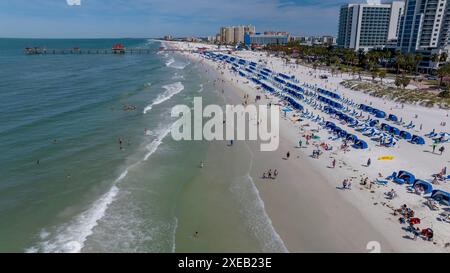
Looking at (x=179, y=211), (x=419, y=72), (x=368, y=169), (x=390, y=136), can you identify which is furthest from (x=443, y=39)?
(x=179, y=211)

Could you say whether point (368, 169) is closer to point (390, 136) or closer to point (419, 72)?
point (390, 136)

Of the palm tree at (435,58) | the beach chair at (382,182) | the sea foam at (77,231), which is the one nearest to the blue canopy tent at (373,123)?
the beach chair at (382,182)

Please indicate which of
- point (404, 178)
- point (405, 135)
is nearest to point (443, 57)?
point (405, 135)

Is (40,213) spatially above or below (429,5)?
below

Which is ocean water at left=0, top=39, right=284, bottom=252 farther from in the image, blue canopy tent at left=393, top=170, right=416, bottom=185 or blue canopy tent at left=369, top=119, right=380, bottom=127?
blue canopy tent at left=369, top=119, right=380, bottom=127

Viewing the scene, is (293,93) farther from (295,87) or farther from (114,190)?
(114,190)

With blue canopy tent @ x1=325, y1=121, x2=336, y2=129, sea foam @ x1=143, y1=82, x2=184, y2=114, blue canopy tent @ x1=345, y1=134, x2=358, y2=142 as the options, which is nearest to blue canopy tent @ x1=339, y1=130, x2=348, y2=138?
blue canopy tent @ x1=345, y1=134, x2=358, y2=142
